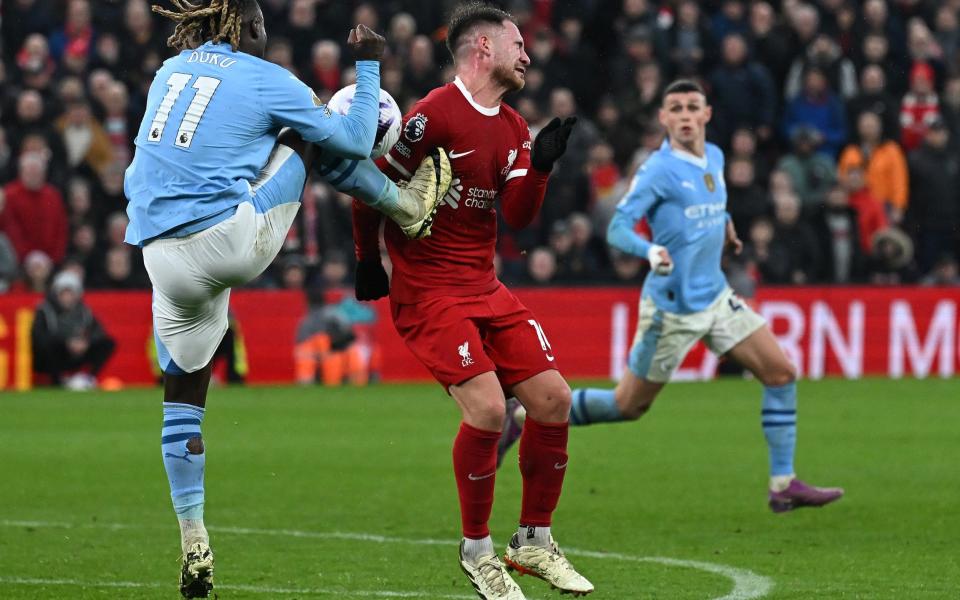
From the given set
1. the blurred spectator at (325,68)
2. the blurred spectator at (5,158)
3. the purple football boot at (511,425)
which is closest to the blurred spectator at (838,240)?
the blurred spectator at (325,68)

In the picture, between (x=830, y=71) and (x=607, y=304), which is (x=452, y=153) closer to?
(x=607, y=304)

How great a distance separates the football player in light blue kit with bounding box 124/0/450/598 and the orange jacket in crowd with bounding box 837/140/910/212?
14.7 metres

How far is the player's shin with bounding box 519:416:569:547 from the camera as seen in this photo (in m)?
7.58

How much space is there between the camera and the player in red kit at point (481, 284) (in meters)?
7.40

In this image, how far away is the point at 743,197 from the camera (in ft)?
67.8

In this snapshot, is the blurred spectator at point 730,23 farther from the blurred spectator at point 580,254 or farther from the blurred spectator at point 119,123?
the blurred spectator at point 119,123

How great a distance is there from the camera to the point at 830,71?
22.1m

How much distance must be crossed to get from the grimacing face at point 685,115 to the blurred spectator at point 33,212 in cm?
979

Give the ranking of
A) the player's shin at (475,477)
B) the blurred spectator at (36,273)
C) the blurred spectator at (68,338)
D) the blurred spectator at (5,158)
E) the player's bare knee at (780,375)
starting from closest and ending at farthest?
the player's shin at (475,477) → the player's bare knee at (780,375) → the blurred spectator at (68,338) → the blurred spectator at (36,273) → the blurred spectator at (5,158)

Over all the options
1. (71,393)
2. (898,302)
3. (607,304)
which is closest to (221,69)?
(71,393)

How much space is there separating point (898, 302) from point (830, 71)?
141 inches

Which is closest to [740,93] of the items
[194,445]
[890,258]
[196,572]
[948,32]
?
[890,258]

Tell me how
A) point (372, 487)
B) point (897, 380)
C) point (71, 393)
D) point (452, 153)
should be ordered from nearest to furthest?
point (452, 153)
point (372, 487)
point (71, 393)
point (897, 380)

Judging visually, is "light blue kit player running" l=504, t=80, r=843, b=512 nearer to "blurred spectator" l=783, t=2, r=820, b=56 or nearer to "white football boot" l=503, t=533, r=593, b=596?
"white football boot" l=503, t=533, r=593, b=596
